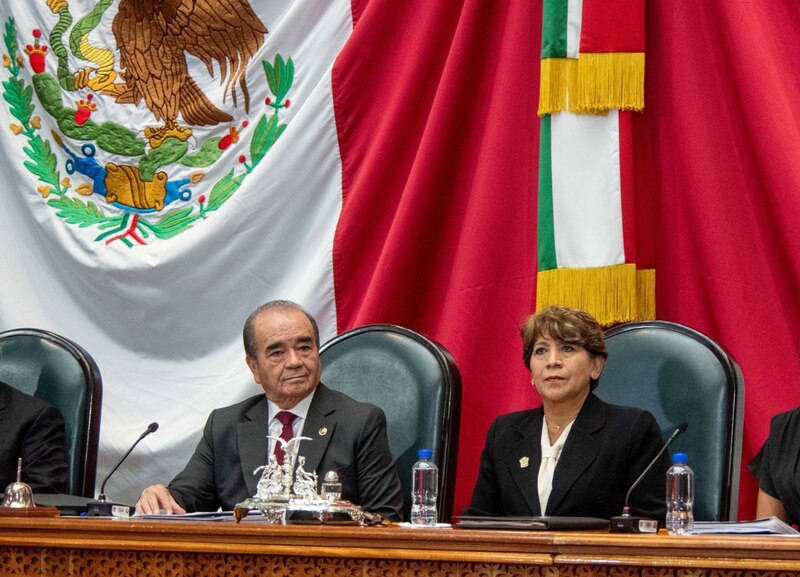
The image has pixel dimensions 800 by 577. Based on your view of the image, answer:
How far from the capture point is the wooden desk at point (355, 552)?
2133 millimetres

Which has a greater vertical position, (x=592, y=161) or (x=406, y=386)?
(x=592, y=161)

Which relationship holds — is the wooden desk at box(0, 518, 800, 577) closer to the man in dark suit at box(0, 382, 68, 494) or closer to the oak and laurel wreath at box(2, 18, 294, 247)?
the man in dark suit at box(0, 382, 68, 494)

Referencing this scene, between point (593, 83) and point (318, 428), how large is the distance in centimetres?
132

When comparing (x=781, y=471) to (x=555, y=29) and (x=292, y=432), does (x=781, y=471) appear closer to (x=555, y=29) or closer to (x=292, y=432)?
(x=292, y=432)

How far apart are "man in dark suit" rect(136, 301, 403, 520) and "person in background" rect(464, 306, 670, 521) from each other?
0.30m

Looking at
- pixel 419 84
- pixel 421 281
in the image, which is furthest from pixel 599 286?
pixel 419 84

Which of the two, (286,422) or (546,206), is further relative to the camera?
(546,206)

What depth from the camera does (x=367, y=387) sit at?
380 centimetres

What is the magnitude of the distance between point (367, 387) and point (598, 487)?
2.73 feet

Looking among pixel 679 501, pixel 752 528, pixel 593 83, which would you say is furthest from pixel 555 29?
pixel 752 528

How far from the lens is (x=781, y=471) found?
3328 millimetres

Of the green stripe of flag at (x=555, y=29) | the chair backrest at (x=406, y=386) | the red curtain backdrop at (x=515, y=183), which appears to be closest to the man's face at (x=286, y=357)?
the chair backrest at (x=406, y=386)

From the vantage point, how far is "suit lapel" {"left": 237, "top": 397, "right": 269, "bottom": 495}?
3461 mm

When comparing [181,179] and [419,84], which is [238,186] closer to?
[181,179]
